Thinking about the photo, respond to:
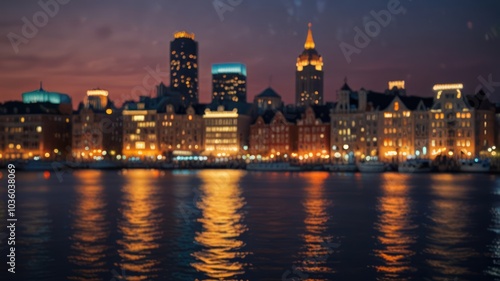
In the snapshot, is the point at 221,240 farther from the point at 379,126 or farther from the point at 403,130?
the point at 379,126

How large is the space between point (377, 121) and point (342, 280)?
109693 mm

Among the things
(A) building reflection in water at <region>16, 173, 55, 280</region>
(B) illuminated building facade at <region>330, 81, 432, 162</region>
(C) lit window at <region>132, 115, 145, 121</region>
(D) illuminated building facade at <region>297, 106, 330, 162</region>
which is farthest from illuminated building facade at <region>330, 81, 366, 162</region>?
(A) building reflection in water at <region>16, 173, 55, 280</region>

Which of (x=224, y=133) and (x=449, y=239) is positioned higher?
(x=224, y=133)

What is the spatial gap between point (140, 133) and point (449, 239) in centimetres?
12987

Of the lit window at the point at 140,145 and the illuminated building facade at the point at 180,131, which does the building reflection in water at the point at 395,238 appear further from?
the lit window at the point at 140,145

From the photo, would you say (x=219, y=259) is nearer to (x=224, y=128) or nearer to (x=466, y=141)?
(x=466, y=141)

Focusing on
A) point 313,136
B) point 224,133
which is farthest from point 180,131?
point 313,136

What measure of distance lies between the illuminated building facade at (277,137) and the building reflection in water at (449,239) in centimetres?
8981

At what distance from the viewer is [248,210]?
1800 inches

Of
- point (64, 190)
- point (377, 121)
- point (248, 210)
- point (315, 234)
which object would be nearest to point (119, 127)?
point (377, 121)

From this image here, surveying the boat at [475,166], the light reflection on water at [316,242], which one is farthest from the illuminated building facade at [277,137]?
the light reflection on water at [316,242]

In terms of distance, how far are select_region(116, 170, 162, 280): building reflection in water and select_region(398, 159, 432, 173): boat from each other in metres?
65.7

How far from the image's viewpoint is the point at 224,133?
152 metres

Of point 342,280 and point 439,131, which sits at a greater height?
point 439,131
